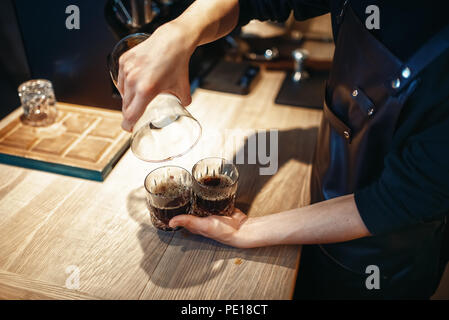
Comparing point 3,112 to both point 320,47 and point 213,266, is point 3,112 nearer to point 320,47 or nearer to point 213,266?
point 213,266

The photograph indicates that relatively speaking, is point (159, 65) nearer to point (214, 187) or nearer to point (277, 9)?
point (214, 187)

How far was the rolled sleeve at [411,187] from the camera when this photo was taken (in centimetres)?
78

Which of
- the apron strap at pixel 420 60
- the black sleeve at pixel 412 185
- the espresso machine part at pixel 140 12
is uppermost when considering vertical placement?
the apron strap at pixel 420 60

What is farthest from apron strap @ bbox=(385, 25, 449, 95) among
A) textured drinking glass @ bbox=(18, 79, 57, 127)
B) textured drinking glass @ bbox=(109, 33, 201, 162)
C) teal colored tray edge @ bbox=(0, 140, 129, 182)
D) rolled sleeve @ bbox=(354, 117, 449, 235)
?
textured drinking glass @ bbox=(18, 79, 57, 127)

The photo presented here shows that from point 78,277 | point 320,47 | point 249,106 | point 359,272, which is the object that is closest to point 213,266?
point 78,277

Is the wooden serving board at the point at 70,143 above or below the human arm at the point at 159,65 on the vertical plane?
below

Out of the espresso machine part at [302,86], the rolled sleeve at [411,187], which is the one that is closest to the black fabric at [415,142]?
the rolled sleeve at [411,187]

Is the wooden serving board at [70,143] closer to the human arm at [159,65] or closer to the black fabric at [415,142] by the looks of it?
the human arm at [159,65]

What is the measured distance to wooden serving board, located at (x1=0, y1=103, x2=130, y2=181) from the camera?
1245 mm

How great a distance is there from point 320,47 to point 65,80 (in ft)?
4.81

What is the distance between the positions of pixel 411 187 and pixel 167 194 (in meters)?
0.64

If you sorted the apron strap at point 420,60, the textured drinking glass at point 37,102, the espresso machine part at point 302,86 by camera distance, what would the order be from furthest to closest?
the espresso machine part at point 302,86, the textured drinking glass at point 37,102, the apron strap at point 420,60

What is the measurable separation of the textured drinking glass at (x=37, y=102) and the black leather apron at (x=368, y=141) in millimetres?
1061

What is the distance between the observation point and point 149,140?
0.99m
